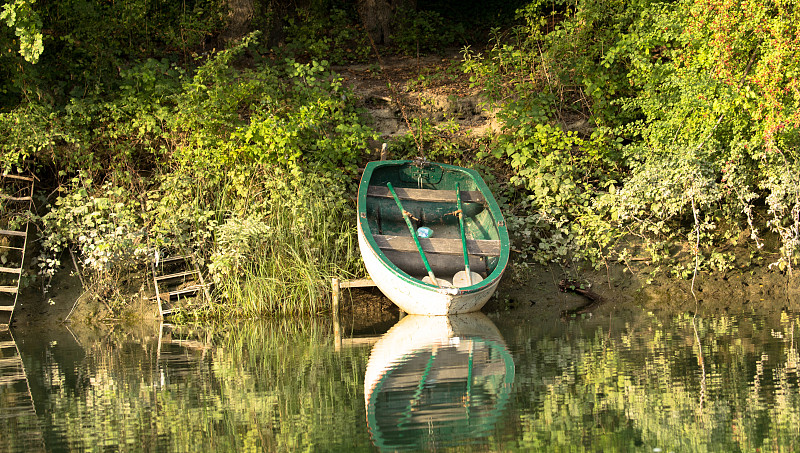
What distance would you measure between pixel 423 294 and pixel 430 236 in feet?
6.13

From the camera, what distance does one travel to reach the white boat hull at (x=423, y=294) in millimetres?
9344

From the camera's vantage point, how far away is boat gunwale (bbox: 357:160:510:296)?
30.8 feet

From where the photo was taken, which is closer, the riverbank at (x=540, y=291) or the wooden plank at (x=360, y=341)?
the wooden plank at (x=360, y=341)

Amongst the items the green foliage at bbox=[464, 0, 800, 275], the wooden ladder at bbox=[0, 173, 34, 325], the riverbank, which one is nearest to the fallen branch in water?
the riverbank

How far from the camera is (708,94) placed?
1045 centimetres

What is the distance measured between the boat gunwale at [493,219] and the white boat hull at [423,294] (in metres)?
0.01

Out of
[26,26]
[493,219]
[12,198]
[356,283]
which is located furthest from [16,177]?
[493,219]

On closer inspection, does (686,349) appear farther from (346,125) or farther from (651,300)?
(346,125)

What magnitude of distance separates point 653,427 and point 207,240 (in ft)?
25.6

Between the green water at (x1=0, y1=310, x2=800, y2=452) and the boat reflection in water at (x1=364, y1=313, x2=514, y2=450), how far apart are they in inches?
0.7

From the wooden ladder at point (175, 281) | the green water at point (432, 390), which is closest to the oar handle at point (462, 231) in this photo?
the green water at point (432, 390)

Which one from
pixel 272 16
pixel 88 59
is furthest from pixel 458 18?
pixel 88 59

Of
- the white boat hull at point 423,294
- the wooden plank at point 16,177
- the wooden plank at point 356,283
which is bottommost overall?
the white boat hull at point 423,294

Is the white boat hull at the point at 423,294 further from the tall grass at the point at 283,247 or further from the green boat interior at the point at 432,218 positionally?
the tall grass at the point at 283,247
